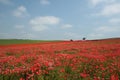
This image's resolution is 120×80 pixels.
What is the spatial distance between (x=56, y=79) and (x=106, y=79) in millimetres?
2095

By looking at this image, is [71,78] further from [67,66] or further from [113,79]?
[67,66]

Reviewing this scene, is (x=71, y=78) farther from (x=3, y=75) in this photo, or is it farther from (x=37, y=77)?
(x=3, y=75)

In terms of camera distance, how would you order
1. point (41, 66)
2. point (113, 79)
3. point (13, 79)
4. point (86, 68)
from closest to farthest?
point (113, 79) < point (13, 79) < point (41, 66) < point (86, 68)

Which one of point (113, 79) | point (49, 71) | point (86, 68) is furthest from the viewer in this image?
point (86, 68)

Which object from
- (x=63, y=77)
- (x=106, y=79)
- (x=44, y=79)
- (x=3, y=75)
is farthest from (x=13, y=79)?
(x=106, y=79)

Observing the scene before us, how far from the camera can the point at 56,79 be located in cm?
811

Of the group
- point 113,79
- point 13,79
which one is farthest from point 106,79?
point 13,79

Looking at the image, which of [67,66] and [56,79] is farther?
[67,66]

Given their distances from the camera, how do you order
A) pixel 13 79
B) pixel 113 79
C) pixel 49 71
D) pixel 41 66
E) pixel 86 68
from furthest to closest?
pixel 86 68 < pixel 41 66 < pixel 49 71 < pixel 13 79 < pixel 113 79

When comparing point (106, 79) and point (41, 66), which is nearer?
point (106, 79)

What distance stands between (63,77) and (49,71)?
0.82 m

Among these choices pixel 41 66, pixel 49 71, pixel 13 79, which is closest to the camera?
pixel 13 79

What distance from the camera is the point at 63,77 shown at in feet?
27.0

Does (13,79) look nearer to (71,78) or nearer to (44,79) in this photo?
(44,79)
